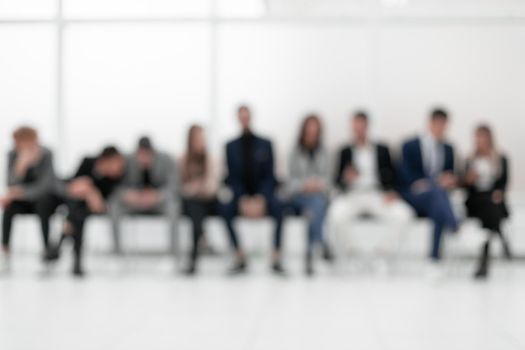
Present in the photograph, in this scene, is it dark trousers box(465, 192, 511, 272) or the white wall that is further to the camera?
the white wall

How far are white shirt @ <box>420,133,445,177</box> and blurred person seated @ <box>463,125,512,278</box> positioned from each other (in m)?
0.28

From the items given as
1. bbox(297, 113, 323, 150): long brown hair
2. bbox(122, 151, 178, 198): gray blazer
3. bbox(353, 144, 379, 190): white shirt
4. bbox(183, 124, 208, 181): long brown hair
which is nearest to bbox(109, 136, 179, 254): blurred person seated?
bbox(122, 151, 178, 198): gray blazer

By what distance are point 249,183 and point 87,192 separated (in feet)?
4.07

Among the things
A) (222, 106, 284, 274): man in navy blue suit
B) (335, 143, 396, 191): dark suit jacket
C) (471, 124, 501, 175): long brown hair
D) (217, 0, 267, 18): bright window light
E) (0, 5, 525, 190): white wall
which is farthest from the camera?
(217, 0, 267, 18): bright window light

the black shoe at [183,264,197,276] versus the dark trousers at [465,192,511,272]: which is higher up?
the dark trousers at [465,192,511,272]

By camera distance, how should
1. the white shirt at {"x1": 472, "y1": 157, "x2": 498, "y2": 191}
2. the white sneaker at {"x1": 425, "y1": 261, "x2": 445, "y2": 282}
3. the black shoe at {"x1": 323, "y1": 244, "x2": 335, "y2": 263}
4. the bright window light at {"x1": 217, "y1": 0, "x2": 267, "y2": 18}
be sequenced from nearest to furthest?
the white sneaker at {"x1": 425, "y1": 261, "x2": 445, "y2": 282}
the white shirt at {"x1": 472, "y1": 157, "x2": 498, "y2": 191}
the black shoe at {"x1": 323, "y1": 244, "x2": 335, "y2": 263}
the bright window light at {"x1": 217, "y1": 0, "x2": 267, "y2": 18}

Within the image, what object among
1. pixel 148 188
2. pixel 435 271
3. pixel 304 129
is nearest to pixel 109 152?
pixel 148 188

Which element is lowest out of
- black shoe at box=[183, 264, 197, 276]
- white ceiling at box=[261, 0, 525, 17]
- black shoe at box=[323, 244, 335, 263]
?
black shoe at box=[183, 264, 197, 276]

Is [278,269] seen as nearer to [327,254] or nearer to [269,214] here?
[269,214]

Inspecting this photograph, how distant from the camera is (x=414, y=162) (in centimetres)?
609

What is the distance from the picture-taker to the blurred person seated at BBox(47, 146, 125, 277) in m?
5.85

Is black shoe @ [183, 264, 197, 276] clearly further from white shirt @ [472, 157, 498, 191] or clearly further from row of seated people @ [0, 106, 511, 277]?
white shirt @ [472, 157, 498, 191]

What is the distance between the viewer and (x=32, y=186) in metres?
6.10

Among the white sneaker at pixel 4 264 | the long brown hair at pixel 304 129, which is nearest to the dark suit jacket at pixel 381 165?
the long brown hair at pixel 304 129
